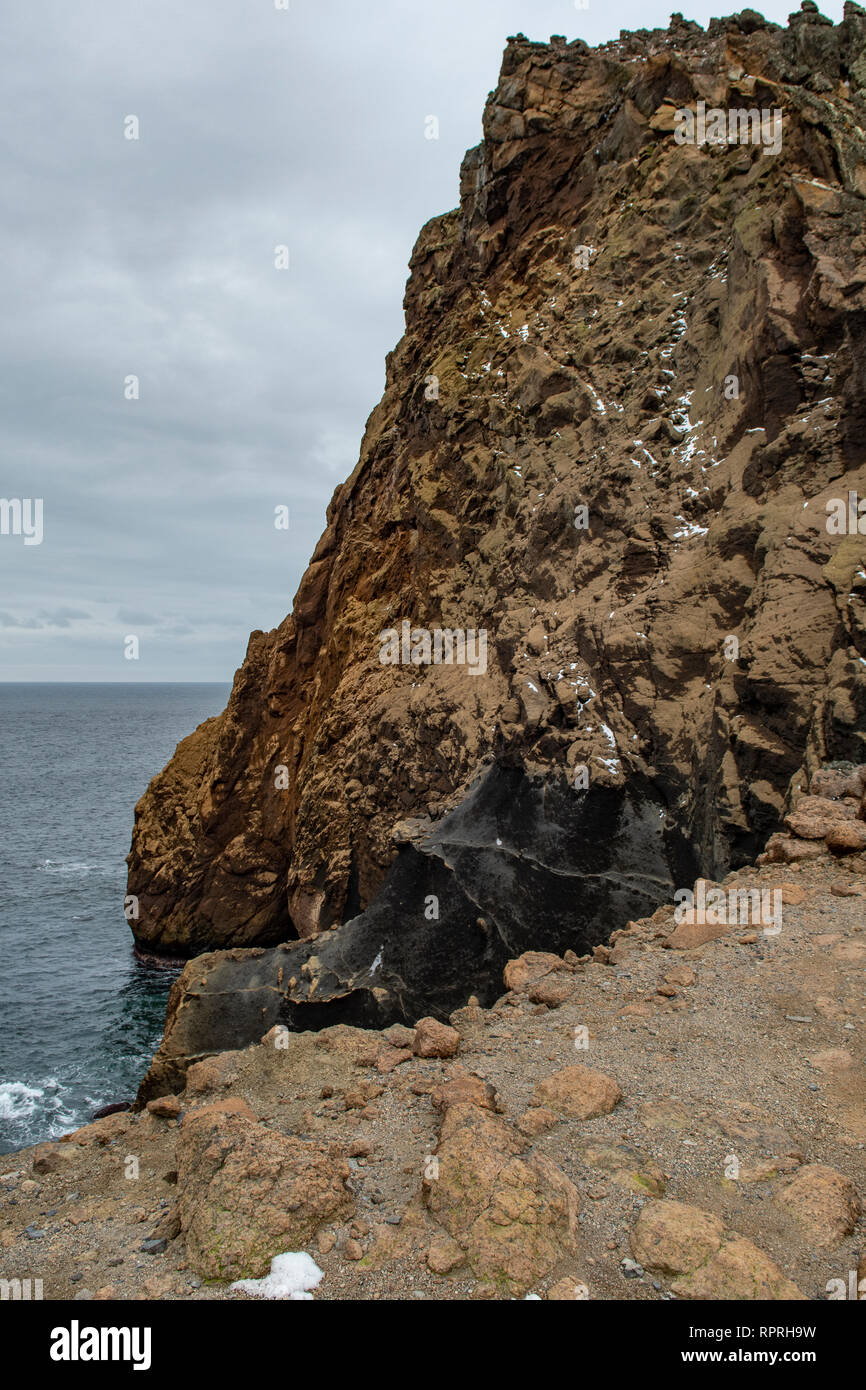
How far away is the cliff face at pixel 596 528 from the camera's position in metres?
9.82

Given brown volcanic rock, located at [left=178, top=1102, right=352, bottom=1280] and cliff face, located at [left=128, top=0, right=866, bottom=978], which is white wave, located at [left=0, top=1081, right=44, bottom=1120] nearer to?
cliff face, located at [left=128, top=0, right=866, bottom=978]

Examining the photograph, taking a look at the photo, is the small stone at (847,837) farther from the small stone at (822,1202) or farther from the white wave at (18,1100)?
the white wave at (18,1100)

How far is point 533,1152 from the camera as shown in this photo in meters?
4.43

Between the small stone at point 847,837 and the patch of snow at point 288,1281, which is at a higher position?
the small stone at point 847,837

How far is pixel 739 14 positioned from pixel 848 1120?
23283 mm

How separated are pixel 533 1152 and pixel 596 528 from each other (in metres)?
11.0

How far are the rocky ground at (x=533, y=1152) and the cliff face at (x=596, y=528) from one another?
325 cm

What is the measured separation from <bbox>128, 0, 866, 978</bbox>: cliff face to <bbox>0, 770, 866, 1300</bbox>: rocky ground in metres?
3.25

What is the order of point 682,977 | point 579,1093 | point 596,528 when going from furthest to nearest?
point 596,528
point 682,977
point 579,1093

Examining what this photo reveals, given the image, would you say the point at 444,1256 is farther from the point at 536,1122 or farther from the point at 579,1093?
the point at 579,1093

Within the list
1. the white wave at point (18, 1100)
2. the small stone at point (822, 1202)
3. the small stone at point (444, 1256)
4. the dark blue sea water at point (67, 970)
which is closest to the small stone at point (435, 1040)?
the small stone at point (444, 1256)

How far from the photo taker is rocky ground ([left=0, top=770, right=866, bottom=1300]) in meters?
3.65

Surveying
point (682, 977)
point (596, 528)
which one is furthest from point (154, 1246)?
point (596, 528)
